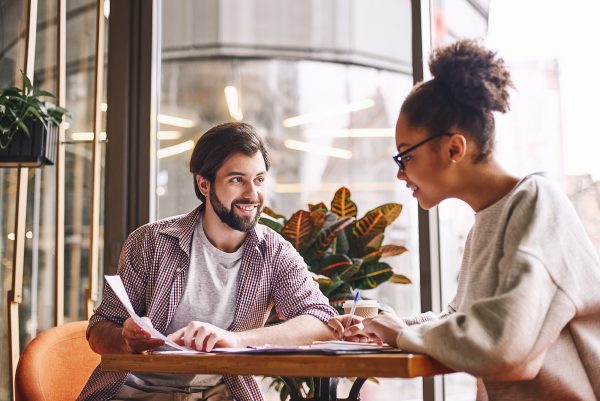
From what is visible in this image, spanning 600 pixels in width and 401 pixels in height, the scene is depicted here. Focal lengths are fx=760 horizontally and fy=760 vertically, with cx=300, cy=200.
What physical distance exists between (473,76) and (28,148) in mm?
2049

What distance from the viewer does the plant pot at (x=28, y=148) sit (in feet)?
10.1

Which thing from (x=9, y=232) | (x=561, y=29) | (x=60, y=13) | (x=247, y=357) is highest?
(x=60, y=13)

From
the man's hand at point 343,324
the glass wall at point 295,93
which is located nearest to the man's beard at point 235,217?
the man's hand at point 343,324

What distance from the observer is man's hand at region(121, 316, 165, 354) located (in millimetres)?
1840

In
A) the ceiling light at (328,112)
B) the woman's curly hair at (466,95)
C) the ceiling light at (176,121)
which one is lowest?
the woman's curly hair at (466,95)

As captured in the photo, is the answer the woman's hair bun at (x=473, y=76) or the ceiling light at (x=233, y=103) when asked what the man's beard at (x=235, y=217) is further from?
the ceiling light at (x=233, y=103)

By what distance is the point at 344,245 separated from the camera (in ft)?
9.77

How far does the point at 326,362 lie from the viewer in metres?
1.39

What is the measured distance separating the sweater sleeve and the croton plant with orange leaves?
1.44 m

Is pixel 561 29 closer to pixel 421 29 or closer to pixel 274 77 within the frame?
pixel 421 29

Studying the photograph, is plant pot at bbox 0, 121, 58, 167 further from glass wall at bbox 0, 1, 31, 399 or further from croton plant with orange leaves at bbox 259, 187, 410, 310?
croton plant with orange leaves at bbox 259, 187, 410, 310

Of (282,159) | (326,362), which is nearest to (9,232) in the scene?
(282,159)

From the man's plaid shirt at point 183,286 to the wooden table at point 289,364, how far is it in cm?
59

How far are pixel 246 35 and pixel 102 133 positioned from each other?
1008 mm
